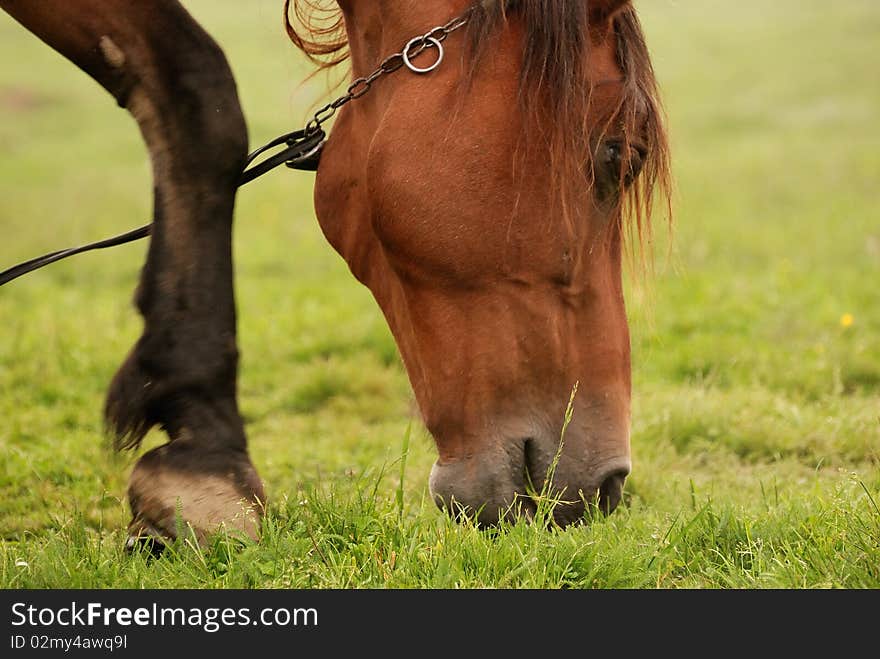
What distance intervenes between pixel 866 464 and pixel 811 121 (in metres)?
13.6

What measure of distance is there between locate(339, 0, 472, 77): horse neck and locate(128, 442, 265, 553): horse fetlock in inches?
46.8

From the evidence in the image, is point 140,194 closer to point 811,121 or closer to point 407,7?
point 811,121

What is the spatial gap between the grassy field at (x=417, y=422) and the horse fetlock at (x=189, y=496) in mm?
55

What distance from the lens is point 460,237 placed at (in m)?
2.82

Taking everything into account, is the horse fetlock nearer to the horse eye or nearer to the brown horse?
the brown horse

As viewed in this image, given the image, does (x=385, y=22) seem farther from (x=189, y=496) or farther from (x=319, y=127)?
(x=189, y=496)

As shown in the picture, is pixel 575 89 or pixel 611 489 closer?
pixel 575 89

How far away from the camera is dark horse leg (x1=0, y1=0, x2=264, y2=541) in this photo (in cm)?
276

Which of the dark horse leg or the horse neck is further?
the horse neck

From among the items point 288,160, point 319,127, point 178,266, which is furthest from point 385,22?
point 178,266

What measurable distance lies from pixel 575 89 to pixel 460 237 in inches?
18.9

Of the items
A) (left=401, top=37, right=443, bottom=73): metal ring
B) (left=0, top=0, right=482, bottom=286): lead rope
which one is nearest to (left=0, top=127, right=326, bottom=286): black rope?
(left=0, top=0, right=482, bottom=286): lead rope

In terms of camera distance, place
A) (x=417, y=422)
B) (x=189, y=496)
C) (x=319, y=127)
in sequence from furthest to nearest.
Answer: (x=417, y=422)
(x=319, y=127)
(x=189, y=496)

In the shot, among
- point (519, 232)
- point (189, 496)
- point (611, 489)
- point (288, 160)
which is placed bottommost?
point (611, 489)
